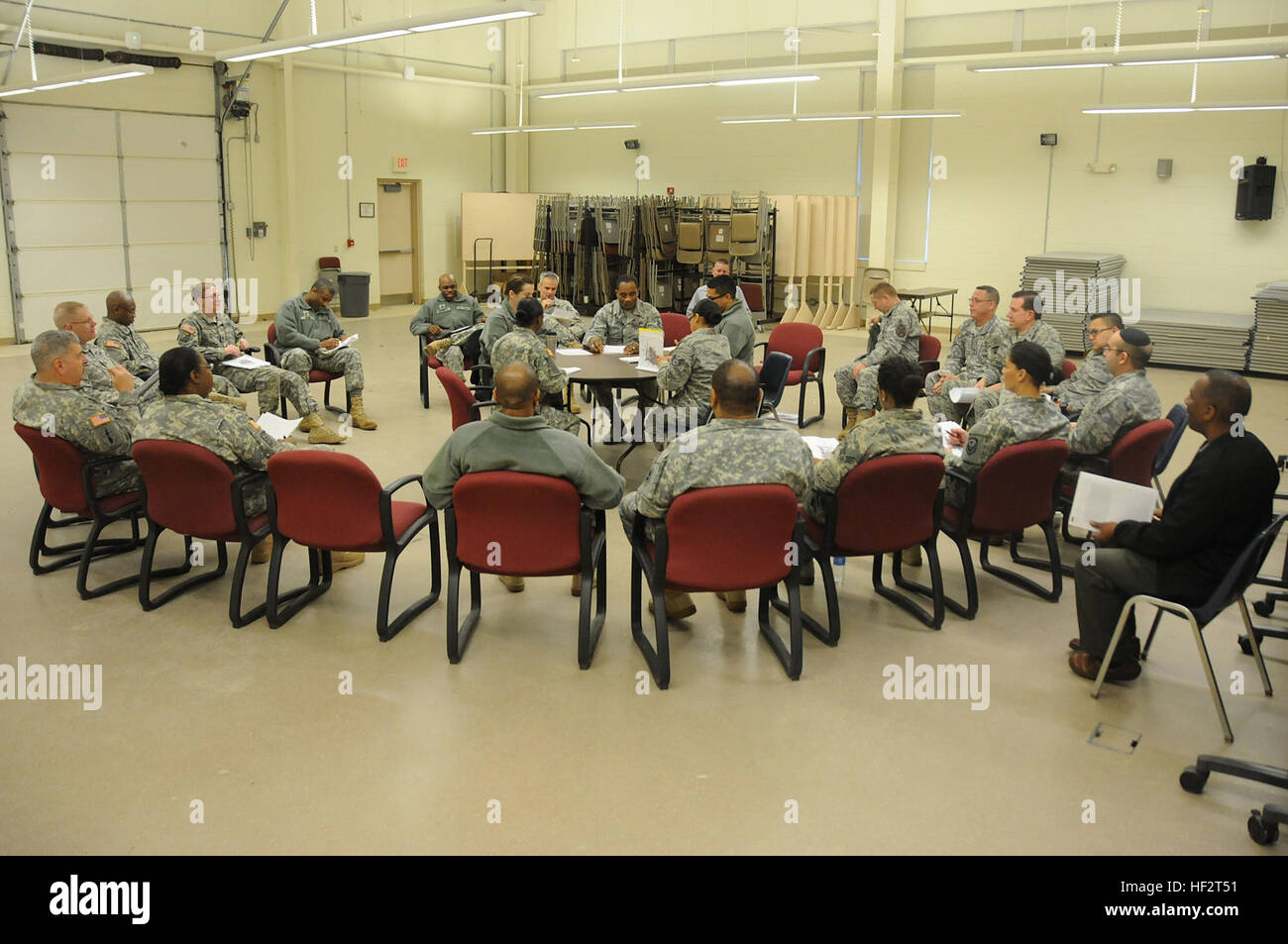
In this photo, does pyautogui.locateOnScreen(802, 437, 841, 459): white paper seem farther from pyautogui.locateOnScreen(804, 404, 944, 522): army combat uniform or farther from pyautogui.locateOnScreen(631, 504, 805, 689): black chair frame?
pyautogui.locateOnScreen(631, 504, 805, 689): black chair frame

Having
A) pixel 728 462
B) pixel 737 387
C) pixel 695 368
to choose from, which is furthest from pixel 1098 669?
pixel 695 368

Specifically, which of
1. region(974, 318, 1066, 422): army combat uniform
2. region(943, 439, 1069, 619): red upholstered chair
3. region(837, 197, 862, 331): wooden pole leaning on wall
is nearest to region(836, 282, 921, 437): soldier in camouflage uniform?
region(974, 318, 1066, 422): army combat uniform

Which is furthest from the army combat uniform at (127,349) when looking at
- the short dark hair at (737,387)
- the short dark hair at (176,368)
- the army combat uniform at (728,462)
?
the short dark hair at (737,387)

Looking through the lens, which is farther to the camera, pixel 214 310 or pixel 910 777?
pixel 214 310

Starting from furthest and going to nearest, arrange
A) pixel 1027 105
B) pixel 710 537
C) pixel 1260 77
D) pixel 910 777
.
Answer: pixel 1027 105 < pixel 1260 77 < pixel 710 537 < pixel 910 777

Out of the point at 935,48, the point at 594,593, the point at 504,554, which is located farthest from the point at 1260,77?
the point at 504,554

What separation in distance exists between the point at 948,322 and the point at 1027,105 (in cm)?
275

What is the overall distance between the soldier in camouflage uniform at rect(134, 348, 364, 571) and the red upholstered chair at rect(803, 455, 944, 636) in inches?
93.1

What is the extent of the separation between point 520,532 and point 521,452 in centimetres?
31

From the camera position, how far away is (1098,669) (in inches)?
159

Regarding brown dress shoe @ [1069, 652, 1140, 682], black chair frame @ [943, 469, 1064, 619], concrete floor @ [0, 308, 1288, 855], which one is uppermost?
black chair frame @ [943, 469, 1064, 619]

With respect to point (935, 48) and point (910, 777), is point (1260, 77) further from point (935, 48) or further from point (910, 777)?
point (910, 777)

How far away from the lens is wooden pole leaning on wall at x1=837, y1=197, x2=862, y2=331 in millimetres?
13647

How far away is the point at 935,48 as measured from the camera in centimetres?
1269
